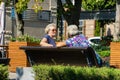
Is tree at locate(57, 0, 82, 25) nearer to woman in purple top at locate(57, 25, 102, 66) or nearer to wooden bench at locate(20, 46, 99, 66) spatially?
woman in purple top at locate(57, 25, 102, 66)

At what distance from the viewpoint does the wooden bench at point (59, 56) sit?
958 centimetres

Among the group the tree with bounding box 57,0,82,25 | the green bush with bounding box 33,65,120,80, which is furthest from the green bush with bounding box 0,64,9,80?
the tree with bounding box 57,0,82,25

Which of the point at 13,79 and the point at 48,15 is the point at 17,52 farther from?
the point at 48,15

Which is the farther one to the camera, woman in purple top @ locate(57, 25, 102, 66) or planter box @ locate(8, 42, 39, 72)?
Result: planter box @ locate(8, 42, 39, 72)

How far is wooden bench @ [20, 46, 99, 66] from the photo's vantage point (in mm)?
9578

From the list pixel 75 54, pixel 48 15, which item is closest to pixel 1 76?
pixel 75 54

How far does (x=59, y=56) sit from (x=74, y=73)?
136cm

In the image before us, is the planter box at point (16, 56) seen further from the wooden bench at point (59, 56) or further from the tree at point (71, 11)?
the wooden bench at point (59, 56)

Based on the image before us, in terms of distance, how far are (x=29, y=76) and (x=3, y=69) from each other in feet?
2.00

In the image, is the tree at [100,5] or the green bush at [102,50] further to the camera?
the tree at [100,5]

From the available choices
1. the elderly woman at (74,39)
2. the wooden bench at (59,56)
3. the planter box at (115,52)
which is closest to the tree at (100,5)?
the planter box at (115,52)

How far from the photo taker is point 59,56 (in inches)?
388

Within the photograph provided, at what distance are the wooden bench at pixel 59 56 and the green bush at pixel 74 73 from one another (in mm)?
618

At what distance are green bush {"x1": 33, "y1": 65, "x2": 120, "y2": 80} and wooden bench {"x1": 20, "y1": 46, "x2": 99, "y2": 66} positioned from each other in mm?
618
